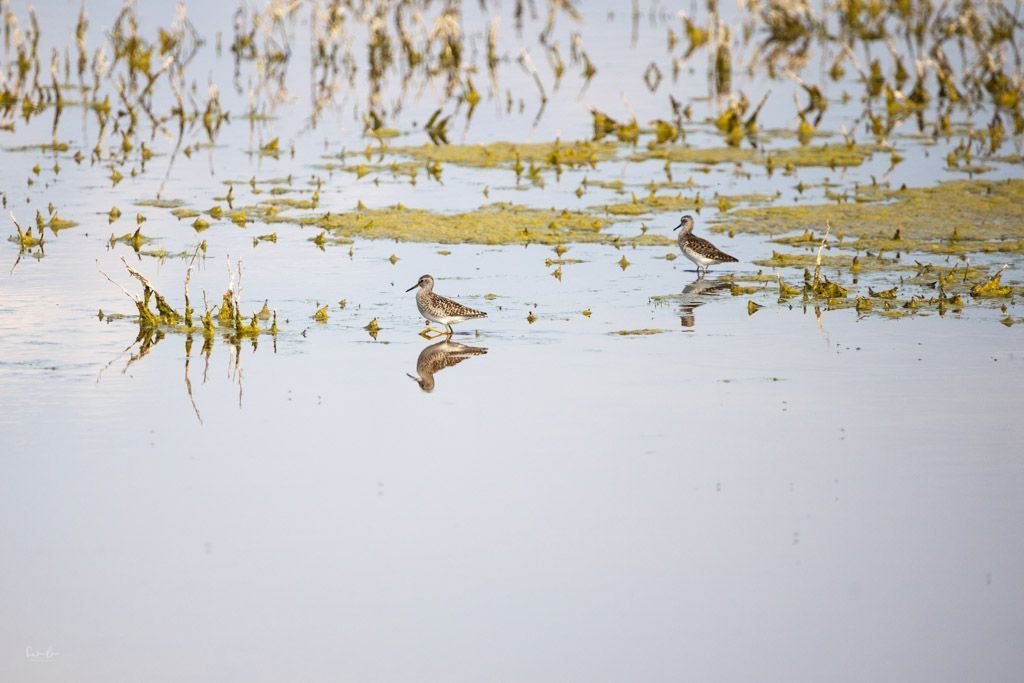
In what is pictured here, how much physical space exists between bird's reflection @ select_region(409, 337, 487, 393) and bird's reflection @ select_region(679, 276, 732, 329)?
6.57ft

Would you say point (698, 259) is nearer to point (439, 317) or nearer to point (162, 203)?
point (439, 317)

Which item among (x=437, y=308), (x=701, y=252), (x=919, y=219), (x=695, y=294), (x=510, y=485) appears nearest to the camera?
(x=510, y=485)

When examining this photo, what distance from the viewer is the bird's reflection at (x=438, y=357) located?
11391 mm

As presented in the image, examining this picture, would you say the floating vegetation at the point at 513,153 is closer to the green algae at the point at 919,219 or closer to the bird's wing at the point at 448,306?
the green algae at the point at 919,219

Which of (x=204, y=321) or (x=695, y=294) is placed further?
(x=695, y=294)

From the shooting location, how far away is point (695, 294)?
14.5 meters

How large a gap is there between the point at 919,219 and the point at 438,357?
8.02 m

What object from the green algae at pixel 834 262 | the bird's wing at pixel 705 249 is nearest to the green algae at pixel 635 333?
the bird's wing at pixel 705 249

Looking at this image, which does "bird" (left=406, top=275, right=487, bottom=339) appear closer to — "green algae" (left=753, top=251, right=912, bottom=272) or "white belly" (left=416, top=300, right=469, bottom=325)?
"white belly" (left=416, top=300, right=469, bottom=325)

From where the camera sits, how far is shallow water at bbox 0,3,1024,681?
7.13 metres

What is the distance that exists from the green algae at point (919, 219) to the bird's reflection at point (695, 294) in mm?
2202

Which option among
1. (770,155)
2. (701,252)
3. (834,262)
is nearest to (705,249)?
(701,252)

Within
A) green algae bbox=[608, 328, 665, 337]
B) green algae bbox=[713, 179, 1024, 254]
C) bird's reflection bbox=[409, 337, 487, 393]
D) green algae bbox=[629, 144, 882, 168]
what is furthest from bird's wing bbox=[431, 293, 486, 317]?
green algae bbox=[629, 144, 882, 168]

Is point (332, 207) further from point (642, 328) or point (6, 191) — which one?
point (642, 328)
